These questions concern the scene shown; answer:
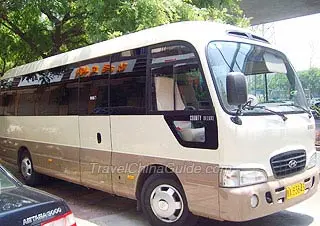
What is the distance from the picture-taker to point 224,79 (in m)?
4.33

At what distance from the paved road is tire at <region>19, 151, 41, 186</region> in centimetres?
93

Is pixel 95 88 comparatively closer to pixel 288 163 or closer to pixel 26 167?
pixel 288 163

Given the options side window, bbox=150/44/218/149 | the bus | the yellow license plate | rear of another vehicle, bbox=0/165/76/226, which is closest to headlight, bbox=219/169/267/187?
the bus

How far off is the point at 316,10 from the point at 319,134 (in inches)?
509

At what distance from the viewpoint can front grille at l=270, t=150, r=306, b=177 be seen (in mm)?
4375

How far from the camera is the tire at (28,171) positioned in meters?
7.86

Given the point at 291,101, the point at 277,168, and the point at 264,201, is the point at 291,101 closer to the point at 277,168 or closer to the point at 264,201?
the point at 277,168

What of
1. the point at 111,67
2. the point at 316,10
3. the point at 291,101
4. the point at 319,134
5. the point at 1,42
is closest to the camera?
the point at 291,101

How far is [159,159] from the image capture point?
4832 mm

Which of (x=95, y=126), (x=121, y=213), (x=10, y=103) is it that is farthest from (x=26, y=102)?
(x=121, y=213)

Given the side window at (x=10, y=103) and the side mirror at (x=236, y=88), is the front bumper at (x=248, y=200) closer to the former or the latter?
the side mirror at (x=236, y=88)

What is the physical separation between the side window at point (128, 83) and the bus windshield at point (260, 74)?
3.58 feet

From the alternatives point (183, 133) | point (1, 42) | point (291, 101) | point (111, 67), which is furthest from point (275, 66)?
point (1, 42)

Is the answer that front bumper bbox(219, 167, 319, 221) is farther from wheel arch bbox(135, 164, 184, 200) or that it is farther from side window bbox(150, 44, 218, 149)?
wheel arch bbox(135, 164, 184, 200)
